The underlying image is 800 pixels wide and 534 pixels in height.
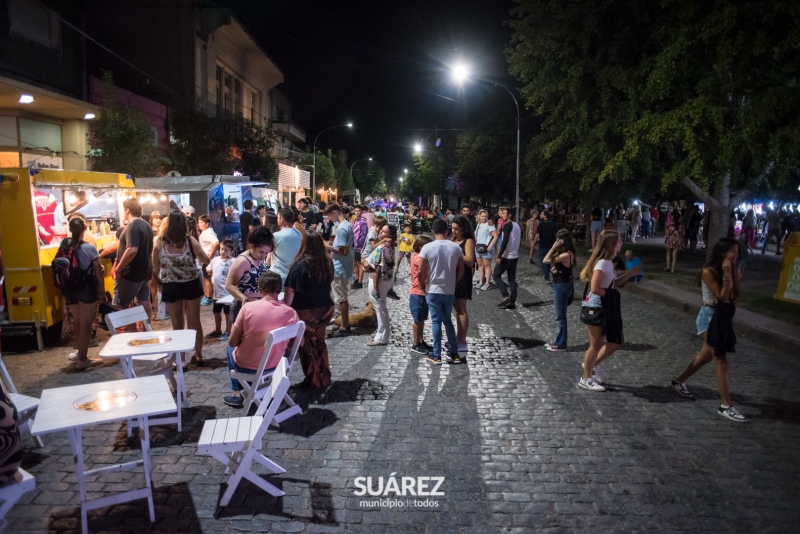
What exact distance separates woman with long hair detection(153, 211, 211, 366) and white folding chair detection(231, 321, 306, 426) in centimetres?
151

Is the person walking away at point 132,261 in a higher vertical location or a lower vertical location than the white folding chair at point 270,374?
higher

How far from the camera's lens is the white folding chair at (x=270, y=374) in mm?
4688

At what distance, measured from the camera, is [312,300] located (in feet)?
20.4

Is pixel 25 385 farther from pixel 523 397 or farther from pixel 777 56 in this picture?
pixel 777 56

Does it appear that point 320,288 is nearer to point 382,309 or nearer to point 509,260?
point 382,309

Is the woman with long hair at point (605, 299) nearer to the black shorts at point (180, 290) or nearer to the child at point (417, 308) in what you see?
the child at point (417, 308)

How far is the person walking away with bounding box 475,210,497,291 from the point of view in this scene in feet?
40.8

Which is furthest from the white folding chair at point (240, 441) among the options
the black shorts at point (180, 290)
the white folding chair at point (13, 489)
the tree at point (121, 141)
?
the tree at point (121, 141)

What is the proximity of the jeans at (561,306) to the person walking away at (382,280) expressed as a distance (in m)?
2.20

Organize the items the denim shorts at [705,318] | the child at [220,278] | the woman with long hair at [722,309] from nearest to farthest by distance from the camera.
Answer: the woman with long hair at [722,309], the denim shorts at [705,318], the child at [220,278]

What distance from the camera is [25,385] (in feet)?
21.0

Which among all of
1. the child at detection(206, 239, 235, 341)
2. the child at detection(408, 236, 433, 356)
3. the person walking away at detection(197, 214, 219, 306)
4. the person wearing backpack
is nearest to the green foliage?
the person walking away at detection(197, 214, 219, 306)

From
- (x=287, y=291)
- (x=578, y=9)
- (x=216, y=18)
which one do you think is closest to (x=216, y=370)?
(x=287, y=291)

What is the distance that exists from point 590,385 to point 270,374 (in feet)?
11.3
